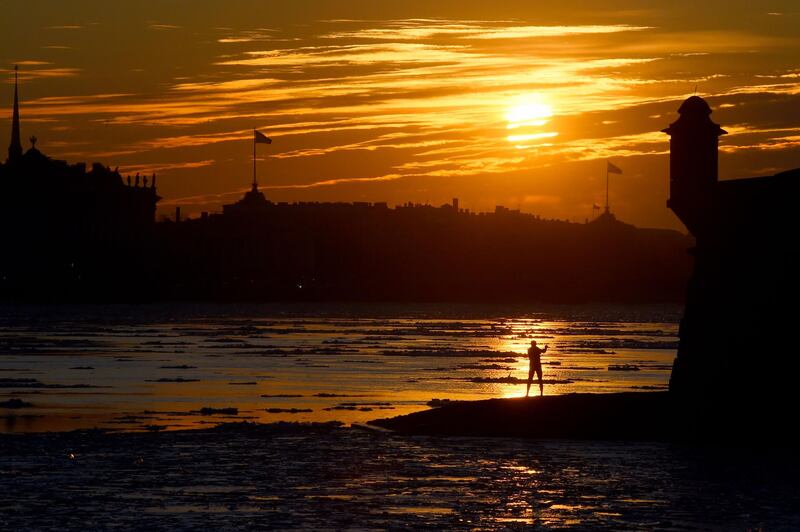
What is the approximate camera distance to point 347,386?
46.9m

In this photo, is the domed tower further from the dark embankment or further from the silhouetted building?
the dark embankment

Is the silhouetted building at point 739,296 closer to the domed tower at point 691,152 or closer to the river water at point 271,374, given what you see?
the domed tower at point 691,152

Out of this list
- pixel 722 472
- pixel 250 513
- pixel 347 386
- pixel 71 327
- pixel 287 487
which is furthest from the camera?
pixel 71 327

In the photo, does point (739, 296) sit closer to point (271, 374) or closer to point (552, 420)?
point (552, 420)

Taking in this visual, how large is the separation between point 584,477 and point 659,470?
1607mm

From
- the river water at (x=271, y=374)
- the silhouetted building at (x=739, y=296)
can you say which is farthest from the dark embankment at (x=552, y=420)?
the river water at (x=271, y=374)

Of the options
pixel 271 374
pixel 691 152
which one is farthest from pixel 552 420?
pixel 271 374

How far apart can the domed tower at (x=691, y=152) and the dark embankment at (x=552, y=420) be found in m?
4.22

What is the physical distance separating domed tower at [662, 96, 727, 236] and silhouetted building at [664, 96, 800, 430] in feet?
0.13

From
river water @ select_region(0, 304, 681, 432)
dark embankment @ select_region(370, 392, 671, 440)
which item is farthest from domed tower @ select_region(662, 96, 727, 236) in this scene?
river water @ select_region(0, 304, 681, 432)

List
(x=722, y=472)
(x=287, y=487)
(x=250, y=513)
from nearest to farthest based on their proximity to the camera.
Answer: (x=250, y=513) → (x=287, y=487) → (x=722, y=472)

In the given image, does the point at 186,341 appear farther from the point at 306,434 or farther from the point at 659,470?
the point at 659,470

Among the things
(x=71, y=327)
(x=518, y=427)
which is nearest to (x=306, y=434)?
(x=518, y=427)

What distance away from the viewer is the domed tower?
3466 cm
